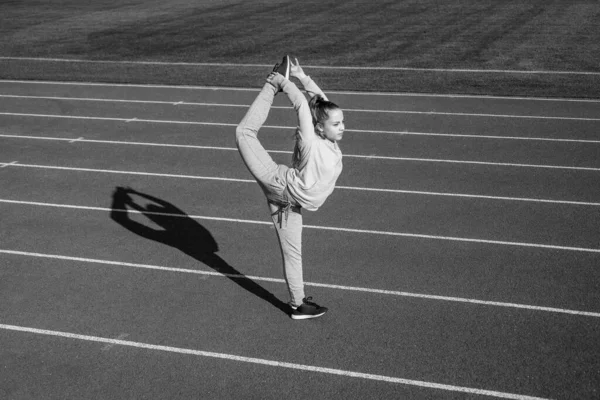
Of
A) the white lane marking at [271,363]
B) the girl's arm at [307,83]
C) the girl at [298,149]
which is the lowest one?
the white lane marking at [271,363]

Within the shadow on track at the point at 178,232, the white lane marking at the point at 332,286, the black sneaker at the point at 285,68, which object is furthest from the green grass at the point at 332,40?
the black sneaker at the point at 285,68

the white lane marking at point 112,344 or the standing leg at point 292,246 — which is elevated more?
the standing leg at point 292,246

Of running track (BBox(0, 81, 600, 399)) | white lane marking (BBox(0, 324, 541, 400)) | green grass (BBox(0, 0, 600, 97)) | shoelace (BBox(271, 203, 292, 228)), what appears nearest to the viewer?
white lane marking (BBox(0, 324, 541, 400))

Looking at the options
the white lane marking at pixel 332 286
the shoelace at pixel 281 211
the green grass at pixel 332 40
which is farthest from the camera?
the green grass at pixel 332 40

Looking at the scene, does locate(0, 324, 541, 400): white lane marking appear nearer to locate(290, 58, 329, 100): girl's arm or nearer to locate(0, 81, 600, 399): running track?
locate(0, 81, 600, 399): running track

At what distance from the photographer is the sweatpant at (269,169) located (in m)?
5.73

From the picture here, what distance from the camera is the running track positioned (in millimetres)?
5562

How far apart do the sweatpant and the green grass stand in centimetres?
1083

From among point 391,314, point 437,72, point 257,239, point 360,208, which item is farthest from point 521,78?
point 391,314

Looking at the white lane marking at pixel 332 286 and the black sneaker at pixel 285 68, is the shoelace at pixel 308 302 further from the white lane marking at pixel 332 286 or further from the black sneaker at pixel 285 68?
the black sneaker at pixel 285 68

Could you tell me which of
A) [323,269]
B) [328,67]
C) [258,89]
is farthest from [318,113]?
[328,67]

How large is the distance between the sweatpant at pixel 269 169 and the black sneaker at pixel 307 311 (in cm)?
37

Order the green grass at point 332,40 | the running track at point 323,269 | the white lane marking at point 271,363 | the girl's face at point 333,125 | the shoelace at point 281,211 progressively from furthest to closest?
the green grass at point 332,40, the shoelace at point 281,211, the girl's face at point 333,125, the running track at point 323,269, the white lane marking at point 271,363

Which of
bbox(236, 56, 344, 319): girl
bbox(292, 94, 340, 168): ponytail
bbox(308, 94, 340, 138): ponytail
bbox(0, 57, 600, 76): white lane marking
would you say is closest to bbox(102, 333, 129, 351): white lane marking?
bbox(236, 56, 344, 319): girl
